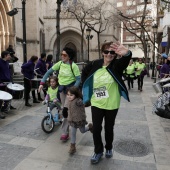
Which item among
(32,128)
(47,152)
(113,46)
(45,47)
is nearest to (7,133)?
(32,128)

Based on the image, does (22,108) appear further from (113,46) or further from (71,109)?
(113,46)

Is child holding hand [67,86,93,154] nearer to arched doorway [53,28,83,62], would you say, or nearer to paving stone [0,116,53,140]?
paving stone [0,116,53,140]

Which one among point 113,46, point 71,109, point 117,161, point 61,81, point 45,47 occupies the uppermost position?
point 45,47

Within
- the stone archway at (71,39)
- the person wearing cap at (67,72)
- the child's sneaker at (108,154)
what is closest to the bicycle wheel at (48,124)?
the person wearing cap at (67,72)

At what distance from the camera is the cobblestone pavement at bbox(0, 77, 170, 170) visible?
3955mm

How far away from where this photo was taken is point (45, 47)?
34.1 m

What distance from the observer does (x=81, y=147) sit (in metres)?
4.70

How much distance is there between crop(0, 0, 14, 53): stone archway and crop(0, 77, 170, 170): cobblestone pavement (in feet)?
38.8

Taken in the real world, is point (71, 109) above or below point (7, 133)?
above

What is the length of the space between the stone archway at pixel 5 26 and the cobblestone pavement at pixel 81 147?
11.8m

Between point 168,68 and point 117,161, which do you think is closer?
point 117,161

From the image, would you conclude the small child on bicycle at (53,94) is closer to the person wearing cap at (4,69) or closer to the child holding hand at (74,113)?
the child holding hand at (74,113)

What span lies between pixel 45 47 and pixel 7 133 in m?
29.4

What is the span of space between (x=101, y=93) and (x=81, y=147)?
1.38 metres
